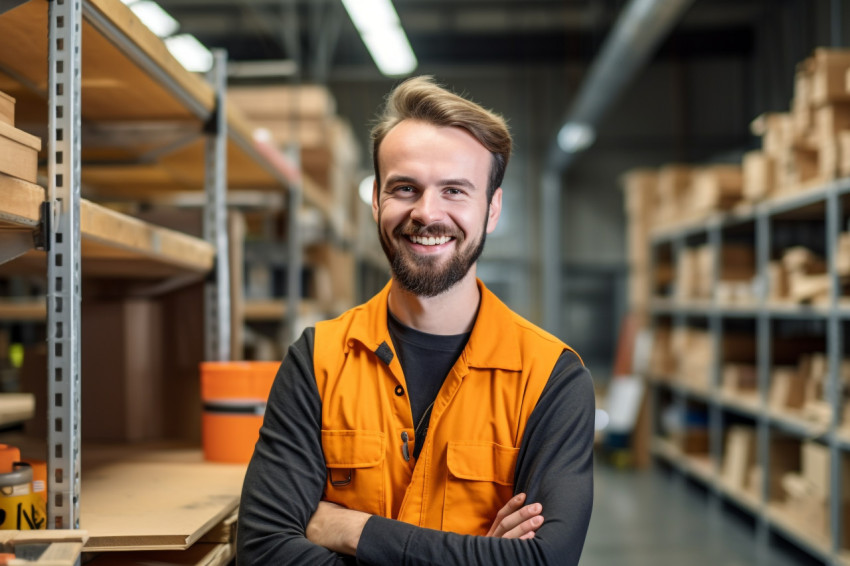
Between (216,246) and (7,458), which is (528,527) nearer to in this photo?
(7,458)

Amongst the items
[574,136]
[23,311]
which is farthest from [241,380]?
[574,136]

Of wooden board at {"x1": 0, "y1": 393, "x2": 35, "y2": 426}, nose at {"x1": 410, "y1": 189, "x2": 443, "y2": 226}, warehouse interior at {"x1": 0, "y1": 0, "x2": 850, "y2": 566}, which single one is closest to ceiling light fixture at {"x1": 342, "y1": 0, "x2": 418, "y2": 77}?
warehouse interior at {"x1": 0, "y1": 0, "x2": 850, "y2": 566}

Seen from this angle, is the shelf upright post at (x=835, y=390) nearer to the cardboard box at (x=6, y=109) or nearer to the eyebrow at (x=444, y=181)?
the eyebrow at (x=444, y=181)

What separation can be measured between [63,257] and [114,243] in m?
0.24

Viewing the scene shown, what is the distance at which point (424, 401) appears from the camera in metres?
1.81

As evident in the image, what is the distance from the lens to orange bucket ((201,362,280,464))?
2.31m

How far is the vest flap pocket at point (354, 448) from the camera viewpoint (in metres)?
1.75

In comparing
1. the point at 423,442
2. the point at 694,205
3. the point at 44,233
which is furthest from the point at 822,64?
the point at 44,233

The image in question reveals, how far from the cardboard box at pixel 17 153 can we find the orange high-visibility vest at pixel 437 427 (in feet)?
2.38

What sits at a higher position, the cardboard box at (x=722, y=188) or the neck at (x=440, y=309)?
the cardboard box at (x=722, y=188)

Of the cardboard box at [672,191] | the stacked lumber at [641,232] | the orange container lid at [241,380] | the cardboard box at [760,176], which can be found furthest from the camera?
the stacked lumber at [641,232]

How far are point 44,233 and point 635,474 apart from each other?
6765mm

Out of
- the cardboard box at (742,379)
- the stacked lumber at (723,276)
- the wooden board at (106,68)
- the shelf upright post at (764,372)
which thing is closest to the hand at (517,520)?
the wooden board at (106,68)

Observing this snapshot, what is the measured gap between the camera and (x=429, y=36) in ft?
34.6
